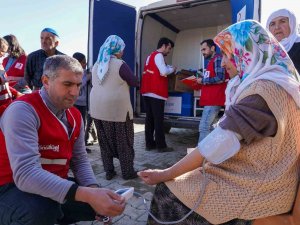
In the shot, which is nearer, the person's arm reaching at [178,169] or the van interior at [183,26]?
the person's arm reaching at [178,169]

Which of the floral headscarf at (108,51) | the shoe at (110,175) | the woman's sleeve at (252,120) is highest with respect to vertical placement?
the floral headscarf at (108,51)

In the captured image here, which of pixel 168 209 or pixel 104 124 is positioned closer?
pixel 168 209

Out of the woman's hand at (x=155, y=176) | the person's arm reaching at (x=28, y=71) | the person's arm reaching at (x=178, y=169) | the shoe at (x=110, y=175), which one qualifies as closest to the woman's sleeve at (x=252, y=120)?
the person's arm reaching at (x=178, y=169)

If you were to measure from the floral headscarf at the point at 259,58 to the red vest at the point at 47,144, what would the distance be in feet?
3.26

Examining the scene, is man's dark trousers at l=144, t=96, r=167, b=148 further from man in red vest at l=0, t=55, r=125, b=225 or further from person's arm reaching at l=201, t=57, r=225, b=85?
man in red vest at l=0, t=55, r=125, b=225

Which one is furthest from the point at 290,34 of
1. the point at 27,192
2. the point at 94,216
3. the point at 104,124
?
the point at 27,192

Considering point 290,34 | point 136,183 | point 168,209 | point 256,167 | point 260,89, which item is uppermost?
point 290,34

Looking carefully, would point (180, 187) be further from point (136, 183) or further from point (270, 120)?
point (136, 183)

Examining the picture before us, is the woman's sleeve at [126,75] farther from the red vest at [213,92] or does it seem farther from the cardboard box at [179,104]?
the cardboard box at [179,104]

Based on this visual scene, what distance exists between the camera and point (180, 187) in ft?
4.99

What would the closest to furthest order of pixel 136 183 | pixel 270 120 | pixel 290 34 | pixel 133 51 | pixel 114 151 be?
pixel 270 120 → pixel 290 34 → pixel 136 183 → pixel 114 151 → pixel 133 51

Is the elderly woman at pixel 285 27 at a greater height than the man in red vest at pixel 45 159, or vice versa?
the elderly woman at pixel 285 27

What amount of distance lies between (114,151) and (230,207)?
2.45 m

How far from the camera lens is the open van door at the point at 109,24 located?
4324 millimetres
